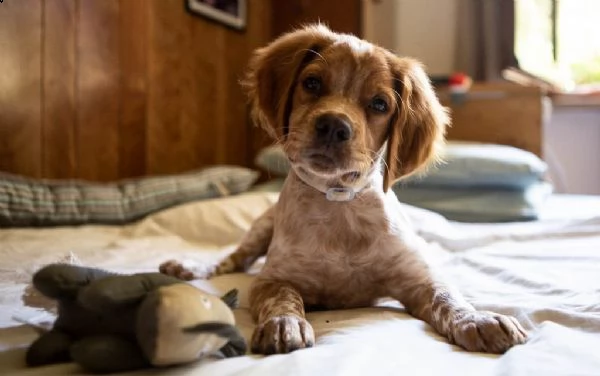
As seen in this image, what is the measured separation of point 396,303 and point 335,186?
0.93 ft

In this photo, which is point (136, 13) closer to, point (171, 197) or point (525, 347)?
point (171, 197)

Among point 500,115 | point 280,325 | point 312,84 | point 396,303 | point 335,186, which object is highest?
point 312,84

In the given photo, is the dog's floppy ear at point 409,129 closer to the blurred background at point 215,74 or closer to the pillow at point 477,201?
the pillow at point 477,201

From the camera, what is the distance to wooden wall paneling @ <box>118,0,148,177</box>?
2.62 meters

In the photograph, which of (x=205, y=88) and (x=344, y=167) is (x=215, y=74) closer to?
(x=205, y=88)

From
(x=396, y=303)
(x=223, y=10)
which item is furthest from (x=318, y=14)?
(x=396, y=303)

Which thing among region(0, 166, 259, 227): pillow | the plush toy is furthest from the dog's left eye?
region(0, 166, 259, 227): pillow

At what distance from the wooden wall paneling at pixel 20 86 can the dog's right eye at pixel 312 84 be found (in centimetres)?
126

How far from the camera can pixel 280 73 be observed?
1.42m

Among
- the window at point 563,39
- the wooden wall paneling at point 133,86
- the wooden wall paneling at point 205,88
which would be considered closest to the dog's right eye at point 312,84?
the wooden wall paneling at point 133,86

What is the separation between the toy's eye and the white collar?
0.58 ft

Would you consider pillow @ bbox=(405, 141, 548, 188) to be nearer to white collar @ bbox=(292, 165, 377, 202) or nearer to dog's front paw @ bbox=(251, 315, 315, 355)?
white collar @ bbox=(292, 165, 377, 202)

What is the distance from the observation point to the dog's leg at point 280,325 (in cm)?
88

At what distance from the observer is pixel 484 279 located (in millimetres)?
1401
